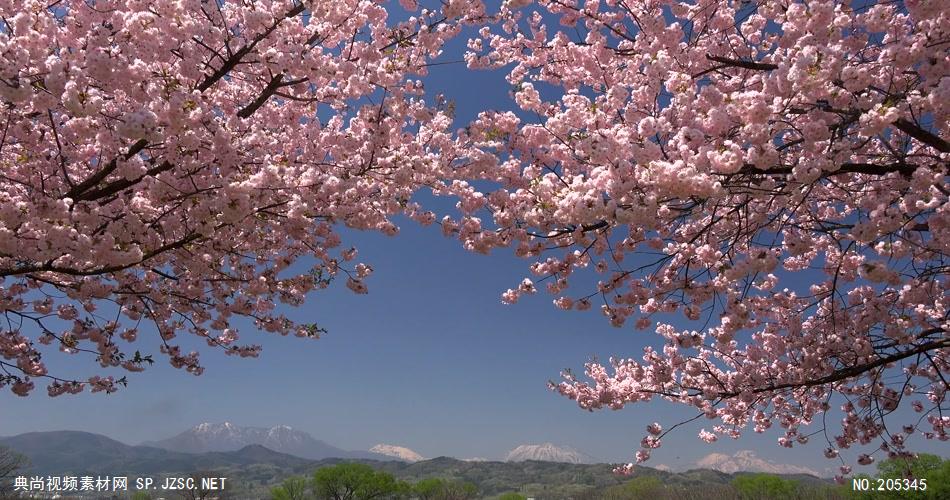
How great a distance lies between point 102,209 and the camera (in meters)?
6.04

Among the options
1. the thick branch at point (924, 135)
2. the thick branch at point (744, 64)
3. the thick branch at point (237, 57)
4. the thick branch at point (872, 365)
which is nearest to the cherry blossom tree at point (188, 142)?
the thick branch at point (237, 57)

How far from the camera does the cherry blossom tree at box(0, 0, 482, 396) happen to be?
16.7 ft

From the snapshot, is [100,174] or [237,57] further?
[237,57]

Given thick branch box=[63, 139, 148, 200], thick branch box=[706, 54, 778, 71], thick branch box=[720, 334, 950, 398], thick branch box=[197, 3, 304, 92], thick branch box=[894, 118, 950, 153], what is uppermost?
thick branch box=[197, 3, 304, 92]

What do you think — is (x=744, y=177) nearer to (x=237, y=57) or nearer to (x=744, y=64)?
(x=744, y=64)

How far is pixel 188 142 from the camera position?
545cm

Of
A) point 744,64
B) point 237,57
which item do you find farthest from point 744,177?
point 237,57

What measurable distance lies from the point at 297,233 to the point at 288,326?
3223 mm

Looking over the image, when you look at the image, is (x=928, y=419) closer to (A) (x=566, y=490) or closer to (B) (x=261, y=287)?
(B) (x=261, y=287)

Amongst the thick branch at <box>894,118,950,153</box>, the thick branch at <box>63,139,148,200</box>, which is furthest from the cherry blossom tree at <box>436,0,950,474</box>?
the thick branch at <box>63,139,148,200</box>

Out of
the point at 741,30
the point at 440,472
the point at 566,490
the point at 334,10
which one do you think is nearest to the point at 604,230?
the point at 741,30

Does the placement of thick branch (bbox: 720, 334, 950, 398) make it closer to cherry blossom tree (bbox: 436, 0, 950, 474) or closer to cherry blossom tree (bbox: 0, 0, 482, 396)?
cherry blossom tree (bbox: 436, 0, 950, 474)

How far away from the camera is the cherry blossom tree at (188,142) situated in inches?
200

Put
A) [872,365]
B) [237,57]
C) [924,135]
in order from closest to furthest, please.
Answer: [924,135] < [237,57] < [872,365]
